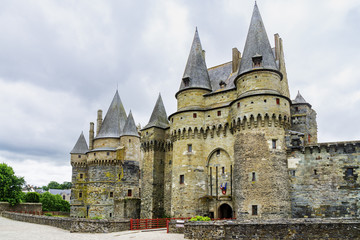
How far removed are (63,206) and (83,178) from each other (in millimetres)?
27092

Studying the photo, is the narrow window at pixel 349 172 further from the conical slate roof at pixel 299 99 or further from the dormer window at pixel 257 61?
the dormer window at pixel 257 61

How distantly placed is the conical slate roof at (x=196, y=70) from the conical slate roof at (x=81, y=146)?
24.0 meters

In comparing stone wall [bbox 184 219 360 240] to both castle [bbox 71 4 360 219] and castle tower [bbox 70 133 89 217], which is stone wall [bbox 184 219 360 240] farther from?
castle tower [bbox 70 133 89 217]

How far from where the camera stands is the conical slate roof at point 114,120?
48.4m

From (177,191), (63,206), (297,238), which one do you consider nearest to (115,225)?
(177,191)

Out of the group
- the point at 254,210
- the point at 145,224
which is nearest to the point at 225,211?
the point at 254,210

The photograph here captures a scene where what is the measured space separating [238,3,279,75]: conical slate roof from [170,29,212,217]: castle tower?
6202 mm

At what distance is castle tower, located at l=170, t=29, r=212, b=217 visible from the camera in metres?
32.5

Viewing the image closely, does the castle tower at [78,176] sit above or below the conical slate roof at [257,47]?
below

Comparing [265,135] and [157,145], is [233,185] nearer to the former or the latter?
[265,135]

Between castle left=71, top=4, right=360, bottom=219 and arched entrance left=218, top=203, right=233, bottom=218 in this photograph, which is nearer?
castle left=71, top=4, right=360, bottom=219

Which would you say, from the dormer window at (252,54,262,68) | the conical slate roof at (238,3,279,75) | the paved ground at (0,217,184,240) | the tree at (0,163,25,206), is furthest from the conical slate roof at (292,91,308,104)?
the tree at (0,163,25,206)

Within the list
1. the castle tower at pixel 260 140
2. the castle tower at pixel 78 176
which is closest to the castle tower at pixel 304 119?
the castle tower at pixel 260 140

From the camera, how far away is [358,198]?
25.8 meters
